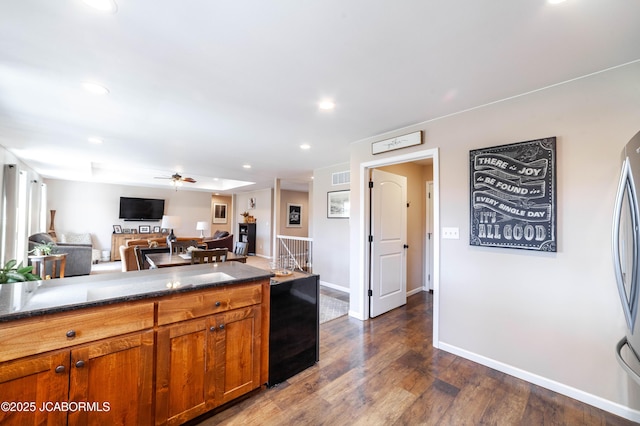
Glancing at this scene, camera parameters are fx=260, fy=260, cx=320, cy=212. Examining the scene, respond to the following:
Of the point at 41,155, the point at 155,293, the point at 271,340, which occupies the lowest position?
the point at 271,340

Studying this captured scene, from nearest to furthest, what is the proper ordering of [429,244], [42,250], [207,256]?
[207,256] < [42,250] < [429,244]

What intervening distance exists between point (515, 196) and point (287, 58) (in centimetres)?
214

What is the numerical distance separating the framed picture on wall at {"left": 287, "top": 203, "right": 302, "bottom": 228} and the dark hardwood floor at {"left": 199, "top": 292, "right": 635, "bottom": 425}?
634 centimetres

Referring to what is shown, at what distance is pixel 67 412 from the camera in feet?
4.03

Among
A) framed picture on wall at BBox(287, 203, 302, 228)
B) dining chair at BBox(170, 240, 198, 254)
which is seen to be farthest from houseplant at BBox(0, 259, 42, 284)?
framed picture on wall at BBox(287, 203, 302, 228)

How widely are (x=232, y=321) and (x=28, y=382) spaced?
94 cm

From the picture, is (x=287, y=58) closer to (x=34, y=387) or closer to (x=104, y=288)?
(x=104, y=288)

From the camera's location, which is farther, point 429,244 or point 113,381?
point 429,244

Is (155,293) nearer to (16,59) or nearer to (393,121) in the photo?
(16,59)

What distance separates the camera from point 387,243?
3.76 m

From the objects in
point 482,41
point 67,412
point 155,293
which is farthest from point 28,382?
point 482,41

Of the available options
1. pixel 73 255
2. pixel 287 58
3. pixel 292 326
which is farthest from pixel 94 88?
pixel 73 255

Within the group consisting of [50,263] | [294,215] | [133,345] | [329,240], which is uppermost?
[294,215]

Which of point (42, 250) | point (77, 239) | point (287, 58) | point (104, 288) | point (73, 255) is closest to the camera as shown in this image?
point (104, 288)
